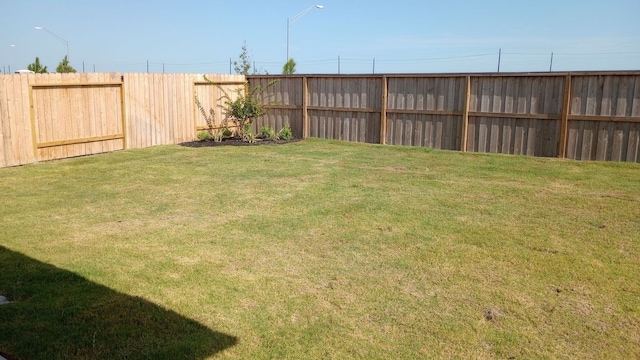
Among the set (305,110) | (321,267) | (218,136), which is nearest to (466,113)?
(305,110)

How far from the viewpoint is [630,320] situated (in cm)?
362

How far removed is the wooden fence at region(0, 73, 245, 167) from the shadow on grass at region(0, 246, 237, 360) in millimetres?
6920

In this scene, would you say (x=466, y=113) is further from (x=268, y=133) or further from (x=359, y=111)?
(x=268, y=133)

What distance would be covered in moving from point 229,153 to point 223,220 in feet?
19.5

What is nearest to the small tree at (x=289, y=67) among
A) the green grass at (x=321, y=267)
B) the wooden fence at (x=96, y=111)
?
the wooden fence at (x=96, y=111)

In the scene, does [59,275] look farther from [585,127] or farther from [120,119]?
[585,127]

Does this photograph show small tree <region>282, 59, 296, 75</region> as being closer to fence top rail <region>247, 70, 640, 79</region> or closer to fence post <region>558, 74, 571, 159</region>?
fence top rail <region>247, 70, 640, 79</region>

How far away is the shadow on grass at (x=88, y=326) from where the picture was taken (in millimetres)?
3133

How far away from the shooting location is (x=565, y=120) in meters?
10.5

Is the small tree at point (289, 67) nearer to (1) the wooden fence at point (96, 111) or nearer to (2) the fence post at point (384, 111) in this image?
(1) the wooden fence at point (96, 111)

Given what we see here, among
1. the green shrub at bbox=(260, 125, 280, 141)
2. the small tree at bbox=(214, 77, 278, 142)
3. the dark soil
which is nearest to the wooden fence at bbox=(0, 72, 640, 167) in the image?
the small tree at bbox=(214, 77, 278, 142)

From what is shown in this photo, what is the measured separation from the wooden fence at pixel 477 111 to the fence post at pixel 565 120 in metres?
0.02

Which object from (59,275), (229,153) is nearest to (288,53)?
(229,153)

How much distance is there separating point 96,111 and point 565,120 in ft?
32.7
